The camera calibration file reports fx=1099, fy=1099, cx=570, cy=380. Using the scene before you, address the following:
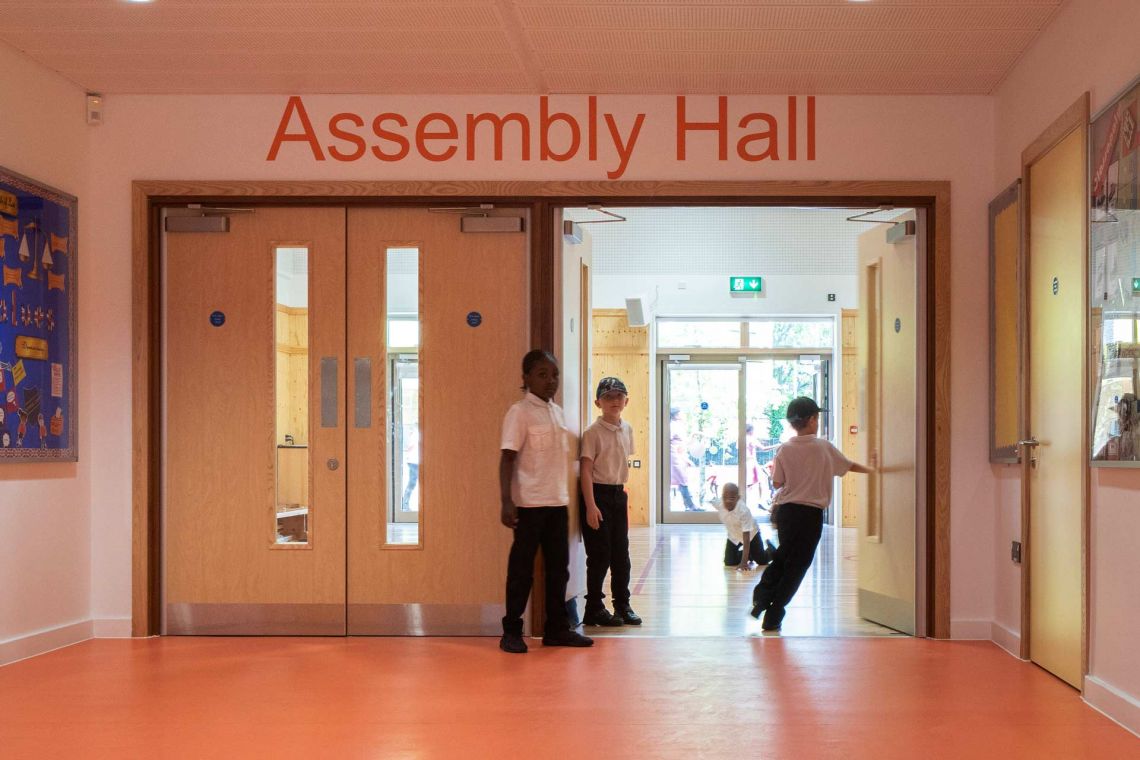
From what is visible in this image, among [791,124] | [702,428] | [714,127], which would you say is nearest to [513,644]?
[714,127]

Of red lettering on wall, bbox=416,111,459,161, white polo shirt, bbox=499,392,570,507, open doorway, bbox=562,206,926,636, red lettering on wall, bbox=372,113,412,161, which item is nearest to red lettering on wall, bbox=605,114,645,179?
red lettering on wall, bbox=416,111,459,161

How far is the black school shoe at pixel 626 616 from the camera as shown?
21.0 ft

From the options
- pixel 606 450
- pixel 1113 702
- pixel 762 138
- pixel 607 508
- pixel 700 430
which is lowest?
pixel 1113 702

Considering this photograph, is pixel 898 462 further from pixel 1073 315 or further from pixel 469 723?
pixel 469 723

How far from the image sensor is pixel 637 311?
13.1m

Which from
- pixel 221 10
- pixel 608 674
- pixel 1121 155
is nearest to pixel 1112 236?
pixel 1121 155

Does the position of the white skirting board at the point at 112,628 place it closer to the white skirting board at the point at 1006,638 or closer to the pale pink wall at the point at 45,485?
the pale pink wall at the point at 45,485

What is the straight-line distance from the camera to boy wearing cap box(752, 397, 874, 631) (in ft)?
20.2

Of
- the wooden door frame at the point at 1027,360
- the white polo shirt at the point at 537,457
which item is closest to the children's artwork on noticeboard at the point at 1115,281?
the wooden door frame at the point at 1027,360

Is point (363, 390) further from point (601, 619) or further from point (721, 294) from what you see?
point (721, 294)

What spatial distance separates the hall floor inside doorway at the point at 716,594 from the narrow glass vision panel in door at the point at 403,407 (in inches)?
48.3

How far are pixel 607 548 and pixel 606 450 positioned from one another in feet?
1.88

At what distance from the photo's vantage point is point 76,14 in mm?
4926

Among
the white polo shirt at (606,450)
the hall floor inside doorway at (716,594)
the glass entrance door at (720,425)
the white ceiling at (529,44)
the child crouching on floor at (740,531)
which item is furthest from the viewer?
the glass entrance door at (720,425)
